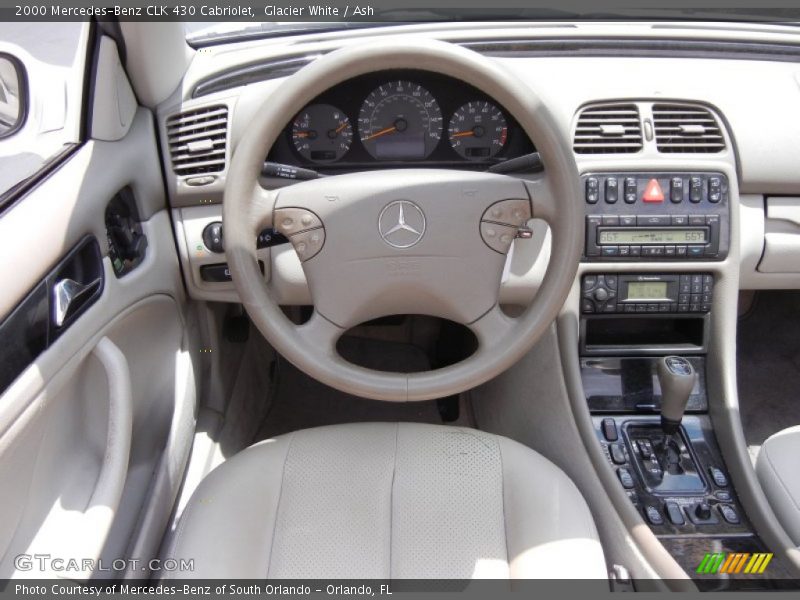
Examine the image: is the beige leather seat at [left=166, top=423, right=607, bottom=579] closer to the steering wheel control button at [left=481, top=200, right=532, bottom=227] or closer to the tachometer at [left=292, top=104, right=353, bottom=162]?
the steering wheel control button at [left=481, top=200, right=532, bottom=227]

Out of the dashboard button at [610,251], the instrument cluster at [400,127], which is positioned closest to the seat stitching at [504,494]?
the dashboard button at [610,251]

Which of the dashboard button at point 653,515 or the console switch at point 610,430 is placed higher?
the console switch at point 610,430

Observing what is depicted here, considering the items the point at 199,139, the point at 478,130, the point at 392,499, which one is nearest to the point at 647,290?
the point at 478,130

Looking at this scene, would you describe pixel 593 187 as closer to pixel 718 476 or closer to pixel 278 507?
pixel 718 476

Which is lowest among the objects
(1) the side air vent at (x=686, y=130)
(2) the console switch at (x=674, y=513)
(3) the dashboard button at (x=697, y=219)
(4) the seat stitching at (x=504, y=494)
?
(2) the console switch at (x=674, y=513)

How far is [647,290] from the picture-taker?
1783 millimetres

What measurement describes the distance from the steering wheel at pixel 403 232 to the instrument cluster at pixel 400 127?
0.70ft

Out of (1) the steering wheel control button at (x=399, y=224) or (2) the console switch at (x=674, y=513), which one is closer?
(1) the steering wheel control button at (x=399, y=224)

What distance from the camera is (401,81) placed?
5.28 feet

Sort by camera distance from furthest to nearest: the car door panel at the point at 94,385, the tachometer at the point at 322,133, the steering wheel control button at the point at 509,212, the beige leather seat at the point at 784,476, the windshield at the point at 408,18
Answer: the windshield at the point at 408,18 → the tachometer at the point at 322,133 → the beige leather seat at the point at 784,476 → the steering wheel control button at the point at 509,212 → the car door panel at the point at 94,385

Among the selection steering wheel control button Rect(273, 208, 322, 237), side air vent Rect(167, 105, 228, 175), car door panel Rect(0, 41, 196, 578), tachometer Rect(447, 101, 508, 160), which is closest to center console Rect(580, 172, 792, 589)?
tachometer Rect(447, 101, 508, 160)

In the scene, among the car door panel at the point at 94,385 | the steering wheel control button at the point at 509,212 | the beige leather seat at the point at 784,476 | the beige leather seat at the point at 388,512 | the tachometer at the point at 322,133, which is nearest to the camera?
the car door panel at the point at 94,385

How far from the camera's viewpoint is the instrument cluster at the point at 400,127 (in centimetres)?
162
